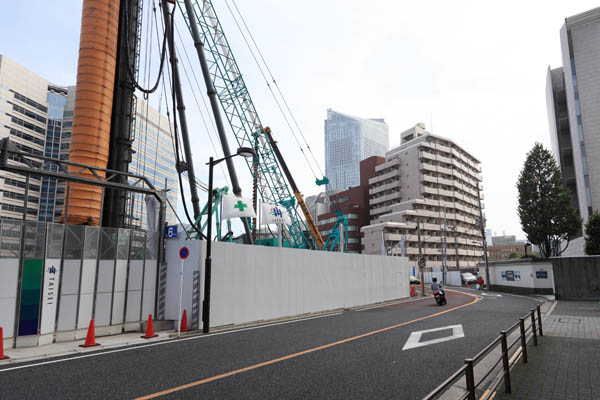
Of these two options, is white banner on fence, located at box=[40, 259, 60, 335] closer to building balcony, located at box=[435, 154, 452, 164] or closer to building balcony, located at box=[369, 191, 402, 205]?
building balcony, located at box=[369, 191, 402, 205]

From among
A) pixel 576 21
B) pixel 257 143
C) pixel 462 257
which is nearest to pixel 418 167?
pixel 462 257

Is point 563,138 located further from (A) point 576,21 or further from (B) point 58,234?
(B) point 58,234

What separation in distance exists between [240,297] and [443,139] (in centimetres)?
8931

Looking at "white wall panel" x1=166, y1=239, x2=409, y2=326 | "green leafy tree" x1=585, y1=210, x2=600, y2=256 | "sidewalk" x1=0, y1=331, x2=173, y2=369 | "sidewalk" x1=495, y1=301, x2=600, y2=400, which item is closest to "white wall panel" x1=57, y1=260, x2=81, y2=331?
"sidewalk" x1=0, y1=331, x2=173, y2=369

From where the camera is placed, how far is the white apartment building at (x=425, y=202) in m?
82.8

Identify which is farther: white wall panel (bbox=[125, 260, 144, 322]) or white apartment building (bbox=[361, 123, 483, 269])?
white apartment building (bbox=[361, 123, 483, 269])

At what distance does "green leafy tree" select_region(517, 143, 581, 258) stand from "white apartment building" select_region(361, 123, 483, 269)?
42.4 metres

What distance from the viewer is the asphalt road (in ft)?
19.4

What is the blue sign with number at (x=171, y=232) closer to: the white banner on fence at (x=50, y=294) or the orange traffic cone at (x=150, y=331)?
the orange traffic cone at (x=150, y=331)

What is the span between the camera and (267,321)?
15.4 metres

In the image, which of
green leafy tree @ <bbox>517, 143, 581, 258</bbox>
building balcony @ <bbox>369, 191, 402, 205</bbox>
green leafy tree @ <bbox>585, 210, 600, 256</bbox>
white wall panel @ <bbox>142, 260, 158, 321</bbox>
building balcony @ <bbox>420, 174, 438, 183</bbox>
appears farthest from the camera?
building balcony @ <bbox>369, 191, 402, 205</bbox>

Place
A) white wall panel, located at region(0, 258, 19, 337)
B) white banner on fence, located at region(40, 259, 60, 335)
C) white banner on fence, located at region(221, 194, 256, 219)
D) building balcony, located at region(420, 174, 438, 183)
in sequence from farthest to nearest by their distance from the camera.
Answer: building balcony, located at region(420, 174, 438, 183) < white banner on fence, located at region(221, 194, 256, 219) < white banner on fence, located at region(40, 259, 60, 335) < white wall panel, located at region(0, 258, 19, 337)

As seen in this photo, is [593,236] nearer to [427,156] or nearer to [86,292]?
[86,292]

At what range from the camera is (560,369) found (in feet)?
22.2
